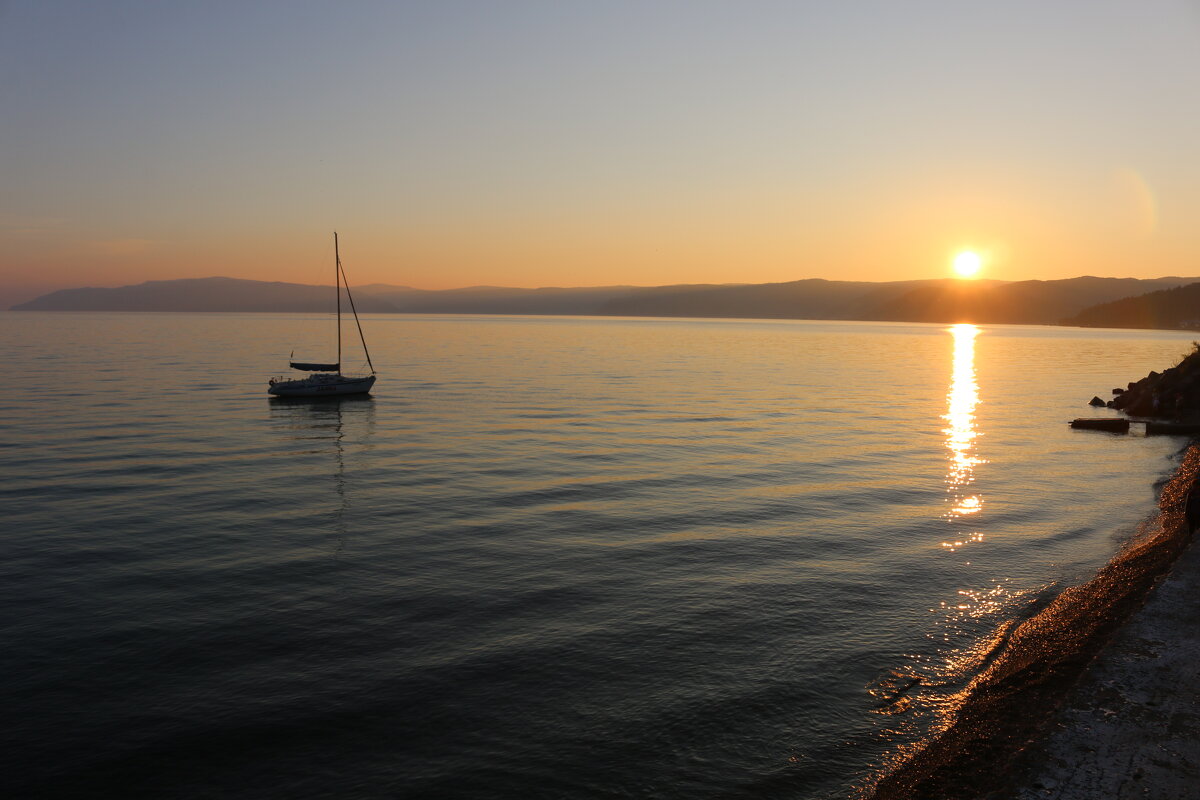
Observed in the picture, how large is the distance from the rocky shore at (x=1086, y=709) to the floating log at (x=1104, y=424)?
121 feet

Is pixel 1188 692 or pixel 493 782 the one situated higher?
pixel 1188 692

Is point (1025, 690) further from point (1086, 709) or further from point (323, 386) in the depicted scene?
point (323, 386)

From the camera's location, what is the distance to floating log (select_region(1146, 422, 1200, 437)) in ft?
161

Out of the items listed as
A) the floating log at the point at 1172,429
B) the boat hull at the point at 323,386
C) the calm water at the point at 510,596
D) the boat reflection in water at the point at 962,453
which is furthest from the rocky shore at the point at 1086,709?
the boat hull at the point at 323,386

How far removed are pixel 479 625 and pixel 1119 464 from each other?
122 feet

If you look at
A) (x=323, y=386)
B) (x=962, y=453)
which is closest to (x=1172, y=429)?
(x=962, y=453)

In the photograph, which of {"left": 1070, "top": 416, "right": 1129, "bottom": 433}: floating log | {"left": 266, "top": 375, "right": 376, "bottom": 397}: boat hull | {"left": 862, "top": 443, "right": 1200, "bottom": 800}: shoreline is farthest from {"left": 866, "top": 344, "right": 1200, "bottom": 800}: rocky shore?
{"left": 266, "top": 375, "right": 376, "bottom": 397}: boat hull

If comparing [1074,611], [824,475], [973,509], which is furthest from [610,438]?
[1074,611]

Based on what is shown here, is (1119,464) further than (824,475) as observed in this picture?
Yes

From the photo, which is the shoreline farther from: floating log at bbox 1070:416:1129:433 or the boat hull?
the boat hull

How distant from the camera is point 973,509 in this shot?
28938 millimetres

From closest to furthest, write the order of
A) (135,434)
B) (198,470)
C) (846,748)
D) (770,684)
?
(846,748), (770,684), (198,470), (135,434)

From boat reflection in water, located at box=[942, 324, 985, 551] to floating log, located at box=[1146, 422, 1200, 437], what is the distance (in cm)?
1035

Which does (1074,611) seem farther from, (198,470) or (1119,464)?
(198,470)
